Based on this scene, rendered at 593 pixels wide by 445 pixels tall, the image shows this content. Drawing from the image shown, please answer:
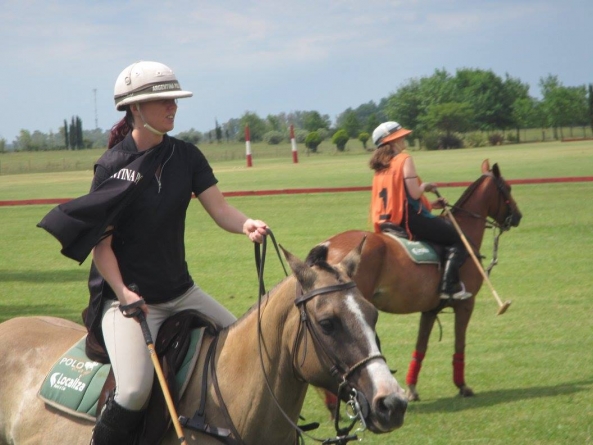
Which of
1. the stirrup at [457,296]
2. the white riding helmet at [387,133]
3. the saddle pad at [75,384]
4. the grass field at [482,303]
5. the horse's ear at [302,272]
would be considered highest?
the white riding helmet at [387,133]

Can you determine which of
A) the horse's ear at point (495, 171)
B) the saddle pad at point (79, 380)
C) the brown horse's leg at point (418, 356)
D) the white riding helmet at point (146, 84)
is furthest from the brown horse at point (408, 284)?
the white riding helmet at point (146, 84)

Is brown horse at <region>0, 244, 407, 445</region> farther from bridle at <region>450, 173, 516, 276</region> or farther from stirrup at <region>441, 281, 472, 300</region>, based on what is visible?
bridle at <region>450, 173, 516, 276</region>

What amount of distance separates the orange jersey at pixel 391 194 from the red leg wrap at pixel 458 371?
4.64ft

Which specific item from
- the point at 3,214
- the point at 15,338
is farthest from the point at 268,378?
the point at 3,214

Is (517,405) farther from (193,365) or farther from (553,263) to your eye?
(553,263)

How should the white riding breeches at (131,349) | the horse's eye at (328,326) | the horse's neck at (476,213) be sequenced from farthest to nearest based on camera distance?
the horse's neck at (476,213)
the white riding breeches at (131,349)
the horse's eye at (328,326)

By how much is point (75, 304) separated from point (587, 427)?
935cm

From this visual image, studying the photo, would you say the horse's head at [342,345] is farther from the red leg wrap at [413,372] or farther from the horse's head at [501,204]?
the horse's head at [501,204]

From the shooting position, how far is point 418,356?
913 cm

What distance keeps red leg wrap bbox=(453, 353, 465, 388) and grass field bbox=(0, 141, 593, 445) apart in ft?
0.53

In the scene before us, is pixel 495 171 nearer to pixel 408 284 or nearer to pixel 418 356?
pixel 408 284

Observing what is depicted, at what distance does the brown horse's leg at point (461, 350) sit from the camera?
8.98 m

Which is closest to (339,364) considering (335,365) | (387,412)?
(335,365)

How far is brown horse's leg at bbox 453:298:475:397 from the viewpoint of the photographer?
8.98m
